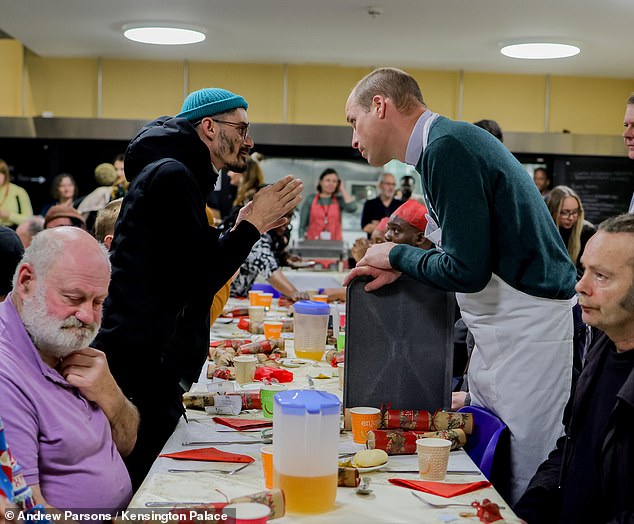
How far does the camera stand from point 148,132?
2.60 meters

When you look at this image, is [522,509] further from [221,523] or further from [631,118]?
[631,118]

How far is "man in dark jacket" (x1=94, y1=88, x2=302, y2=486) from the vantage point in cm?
238

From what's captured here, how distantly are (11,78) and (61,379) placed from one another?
9.22 m

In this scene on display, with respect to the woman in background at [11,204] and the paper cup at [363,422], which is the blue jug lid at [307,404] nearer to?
the paper cup at [363,422]

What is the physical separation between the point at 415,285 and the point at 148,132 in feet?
3.26

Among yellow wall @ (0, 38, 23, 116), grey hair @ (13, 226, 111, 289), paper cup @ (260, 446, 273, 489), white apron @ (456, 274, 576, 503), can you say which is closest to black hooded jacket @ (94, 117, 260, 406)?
grey hair @ (13, 226, 111, 289)

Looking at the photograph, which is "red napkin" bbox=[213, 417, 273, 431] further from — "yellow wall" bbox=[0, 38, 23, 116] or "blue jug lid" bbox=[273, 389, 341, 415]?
"yellow wall" bbox=[0, 38, 23, 116]

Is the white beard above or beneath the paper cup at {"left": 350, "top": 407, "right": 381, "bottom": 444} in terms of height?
above

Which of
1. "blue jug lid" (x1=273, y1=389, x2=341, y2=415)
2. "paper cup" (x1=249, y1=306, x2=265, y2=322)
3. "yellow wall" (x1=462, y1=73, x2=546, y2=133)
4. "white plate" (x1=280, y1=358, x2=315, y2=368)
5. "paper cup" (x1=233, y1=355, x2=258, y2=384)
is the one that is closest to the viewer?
"blue jug lid" (x1=273, y1=389, x2=341, y2=415)

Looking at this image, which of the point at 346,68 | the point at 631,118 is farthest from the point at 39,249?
A: the point at 346,68

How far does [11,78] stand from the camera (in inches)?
397

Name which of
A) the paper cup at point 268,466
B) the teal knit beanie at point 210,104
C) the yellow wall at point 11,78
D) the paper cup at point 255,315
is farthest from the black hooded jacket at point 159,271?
the yellow wall at point 11,78

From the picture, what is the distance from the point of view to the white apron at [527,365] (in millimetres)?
2334

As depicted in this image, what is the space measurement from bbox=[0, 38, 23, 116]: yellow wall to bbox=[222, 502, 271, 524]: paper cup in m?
9.61
